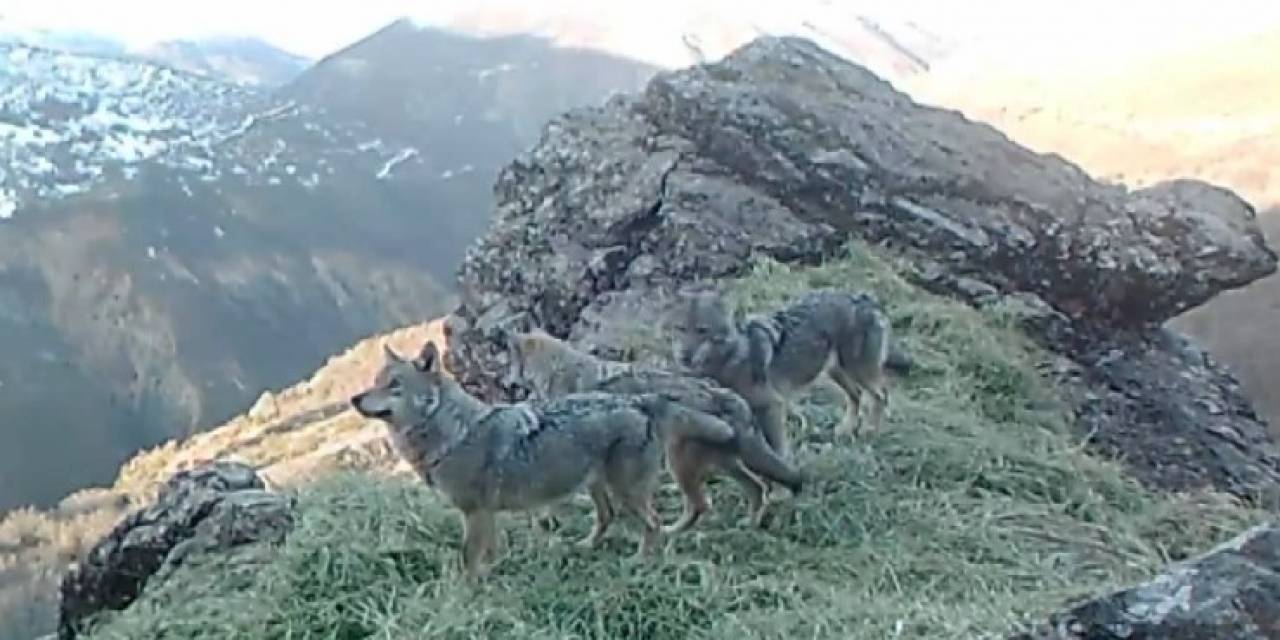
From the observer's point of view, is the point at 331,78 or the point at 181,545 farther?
the point at 331,78

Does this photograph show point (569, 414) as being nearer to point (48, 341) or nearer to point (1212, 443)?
point (1212, 443)

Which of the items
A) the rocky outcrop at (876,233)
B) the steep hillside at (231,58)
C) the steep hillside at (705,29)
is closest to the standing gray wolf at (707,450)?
the rocky outcrop at (876,233)

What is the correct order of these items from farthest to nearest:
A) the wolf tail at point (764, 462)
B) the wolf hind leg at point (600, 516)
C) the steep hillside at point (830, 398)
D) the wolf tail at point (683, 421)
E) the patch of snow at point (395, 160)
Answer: the patch of snow at point (395, 160) < the wolf tail at point (764, 462) < the wolf hind leg at point (600, 516) < the wolf tail at point (683, 421) < the steep hillside at point (830, 398)

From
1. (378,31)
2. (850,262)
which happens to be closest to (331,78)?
(378,31)

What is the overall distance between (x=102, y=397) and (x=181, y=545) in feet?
203

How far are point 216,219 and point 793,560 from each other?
3328 inches

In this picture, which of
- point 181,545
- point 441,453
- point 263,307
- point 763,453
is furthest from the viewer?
point 263,307

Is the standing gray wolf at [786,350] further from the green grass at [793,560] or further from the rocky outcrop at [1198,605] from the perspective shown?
the rocky outcrop at [1198,605]

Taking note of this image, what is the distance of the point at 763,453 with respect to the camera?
659 centimetres

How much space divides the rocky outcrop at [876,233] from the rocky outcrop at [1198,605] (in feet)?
22.4

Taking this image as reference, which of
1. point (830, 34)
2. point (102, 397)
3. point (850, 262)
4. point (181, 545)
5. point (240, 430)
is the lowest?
point (102, 397)

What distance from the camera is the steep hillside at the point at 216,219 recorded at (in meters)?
66.3

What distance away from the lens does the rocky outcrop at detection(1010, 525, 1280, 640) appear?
127 inches

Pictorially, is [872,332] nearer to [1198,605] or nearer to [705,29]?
[1198,605]
